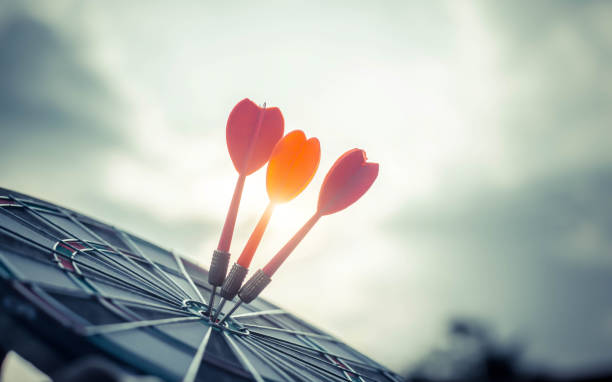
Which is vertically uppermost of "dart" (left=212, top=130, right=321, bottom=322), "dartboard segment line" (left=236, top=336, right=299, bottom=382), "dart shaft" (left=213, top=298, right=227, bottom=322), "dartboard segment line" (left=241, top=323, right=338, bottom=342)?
"dart" (left=212, top=130, right=321, bottom=322)

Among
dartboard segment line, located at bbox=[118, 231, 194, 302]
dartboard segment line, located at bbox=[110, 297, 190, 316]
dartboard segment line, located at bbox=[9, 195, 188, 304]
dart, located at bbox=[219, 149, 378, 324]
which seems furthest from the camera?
dartboard segment line, located at bbox=[118, 231, 194, 302]

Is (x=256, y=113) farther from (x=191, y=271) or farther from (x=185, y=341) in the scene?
(x=191, y=271)

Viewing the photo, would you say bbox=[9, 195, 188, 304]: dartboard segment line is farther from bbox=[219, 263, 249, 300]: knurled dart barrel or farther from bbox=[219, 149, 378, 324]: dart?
bbox=[219, 149, 378, 324]: dart

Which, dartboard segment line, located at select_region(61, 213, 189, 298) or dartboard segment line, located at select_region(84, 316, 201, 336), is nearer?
dartboard segment line, located at select_region(84, 316, 201, 336)

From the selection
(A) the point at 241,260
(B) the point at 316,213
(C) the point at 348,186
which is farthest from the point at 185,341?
(C) the point at 348,186

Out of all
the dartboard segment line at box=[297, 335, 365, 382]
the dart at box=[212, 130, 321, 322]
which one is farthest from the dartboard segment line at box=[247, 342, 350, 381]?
the dart at box=[212, 130, 321, 322]

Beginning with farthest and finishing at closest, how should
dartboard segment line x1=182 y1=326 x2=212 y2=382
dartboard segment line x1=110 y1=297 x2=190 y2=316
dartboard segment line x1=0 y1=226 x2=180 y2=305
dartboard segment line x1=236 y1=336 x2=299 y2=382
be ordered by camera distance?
dartboard segment line x1=236 y1=336 x2=299 y2=382 < dartboard segment line x1=0 y1=226 x2=180 y2=305 < dartboard segment line x1=110 y1=297 x2=190 y2=316 < dartboard segment line x1=182 y1=326 x2=212 y2=382

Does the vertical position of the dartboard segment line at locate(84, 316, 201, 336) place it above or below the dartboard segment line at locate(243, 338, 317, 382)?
below
